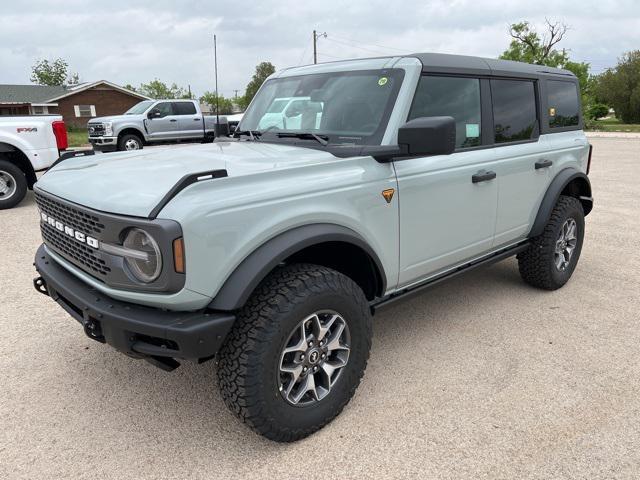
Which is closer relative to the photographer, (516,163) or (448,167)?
(448,167)

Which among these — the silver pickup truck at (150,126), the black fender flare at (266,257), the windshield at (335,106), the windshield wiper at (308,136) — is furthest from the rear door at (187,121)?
the black fender flare at (266,257)

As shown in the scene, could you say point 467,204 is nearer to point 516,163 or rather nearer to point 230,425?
point 516,163

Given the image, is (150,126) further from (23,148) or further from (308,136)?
(308,136)

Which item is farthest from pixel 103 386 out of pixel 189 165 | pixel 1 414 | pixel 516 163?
pixel 516 163

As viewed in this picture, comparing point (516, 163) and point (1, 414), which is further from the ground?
point (516, 163)

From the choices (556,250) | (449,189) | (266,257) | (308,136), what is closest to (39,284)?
(266,257)

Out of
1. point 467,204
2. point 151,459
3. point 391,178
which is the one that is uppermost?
→ point 391,178

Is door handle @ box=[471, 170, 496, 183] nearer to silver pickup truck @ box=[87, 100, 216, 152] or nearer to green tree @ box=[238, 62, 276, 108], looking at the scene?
silver pickup truck @ box=[87, 100, 216, 152]

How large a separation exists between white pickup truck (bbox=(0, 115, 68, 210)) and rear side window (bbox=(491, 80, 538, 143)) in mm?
7238

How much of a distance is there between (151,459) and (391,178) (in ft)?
6.23

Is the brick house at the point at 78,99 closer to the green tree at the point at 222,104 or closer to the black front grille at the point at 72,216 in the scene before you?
the green tree at the point at 222,104

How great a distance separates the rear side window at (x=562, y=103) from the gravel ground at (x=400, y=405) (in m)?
1.56

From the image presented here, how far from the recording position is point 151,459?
2.49 meters

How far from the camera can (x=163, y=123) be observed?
737 inches
